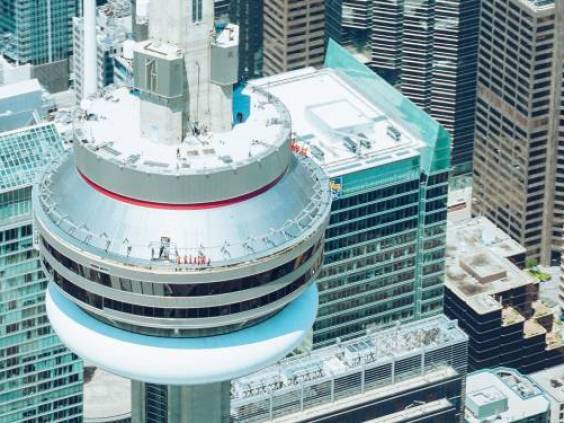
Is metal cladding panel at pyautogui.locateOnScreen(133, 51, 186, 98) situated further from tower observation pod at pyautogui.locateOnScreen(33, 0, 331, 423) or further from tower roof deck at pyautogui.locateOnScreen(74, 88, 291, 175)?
tower roof deck at pyautogui.locateOnScreen(74, 88, 291, 175)

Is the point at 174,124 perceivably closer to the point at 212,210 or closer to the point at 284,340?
the point at 212,210

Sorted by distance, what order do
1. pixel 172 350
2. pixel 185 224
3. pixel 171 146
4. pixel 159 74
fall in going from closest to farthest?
pixel 185 224 < pixel 159 74 < pixel 171 146 < pixel 172 350

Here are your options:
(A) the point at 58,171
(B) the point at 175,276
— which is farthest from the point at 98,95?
Answer: (B) the point at 175,276

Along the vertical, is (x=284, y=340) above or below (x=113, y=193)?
below

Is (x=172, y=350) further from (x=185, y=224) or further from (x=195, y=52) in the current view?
(x=195, y=52)

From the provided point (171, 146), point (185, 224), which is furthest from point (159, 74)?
point (185, 224)

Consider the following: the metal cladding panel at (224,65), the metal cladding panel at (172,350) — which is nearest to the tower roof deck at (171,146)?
the metal cladding panel at (224,65)

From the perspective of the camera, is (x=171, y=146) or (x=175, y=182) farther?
(x=171, y=146)
